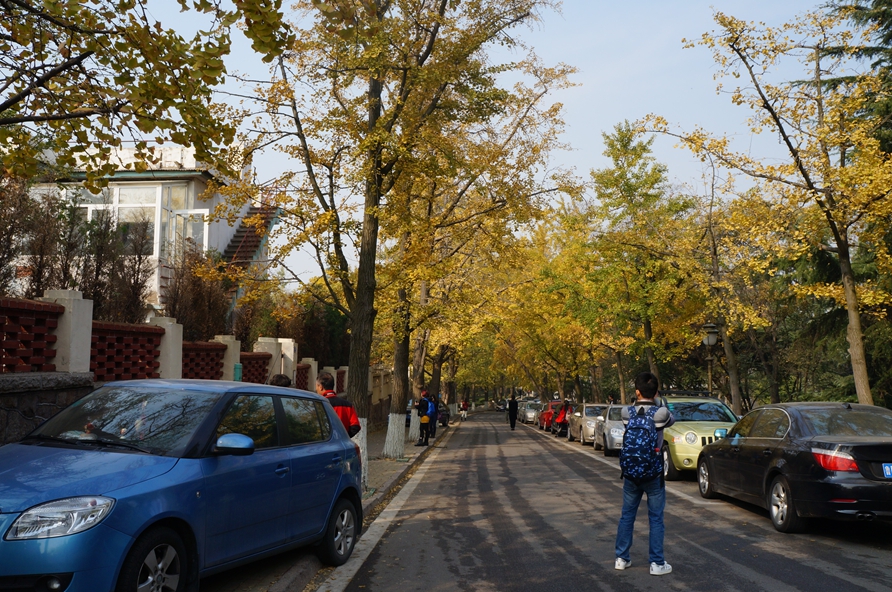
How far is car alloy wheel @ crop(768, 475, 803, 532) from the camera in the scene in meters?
8.61

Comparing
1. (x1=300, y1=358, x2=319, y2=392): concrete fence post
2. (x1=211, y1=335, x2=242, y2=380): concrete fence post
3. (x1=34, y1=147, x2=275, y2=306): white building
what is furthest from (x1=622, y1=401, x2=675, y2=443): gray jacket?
(x1=300, y1=358, x2=319, y2=392): concrete fence post

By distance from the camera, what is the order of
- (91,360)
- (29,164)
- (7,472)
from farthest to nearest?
1. (91,360)
2. (29,164)
3. (7,472)

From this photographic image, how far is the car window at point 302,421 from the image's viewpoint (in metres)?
6.73

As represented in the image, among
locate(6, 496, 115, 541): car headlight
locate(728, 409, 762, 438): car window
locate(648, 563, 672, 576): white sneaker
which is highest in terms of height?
locate(728, 409, 762, 438): car window

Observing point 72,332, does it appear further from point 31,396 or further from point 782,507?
point 782,507

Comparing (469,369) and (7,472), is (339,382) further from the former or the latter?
(469,369)

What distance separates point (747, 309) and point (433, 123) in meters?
12.0

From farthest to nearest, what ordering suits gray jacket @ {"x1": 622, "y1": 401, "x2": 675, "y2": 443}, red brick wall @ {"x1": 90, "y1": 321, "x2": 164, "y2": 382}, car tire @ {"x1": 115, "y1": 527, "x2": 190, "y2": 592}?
red brick wall @ {"x1": 90, "y1": 321, "x2": 164, "y2": 382} < gray jacket @ {"x1": 622, "y1": 401, "x2": 675, "y2": 443} < car tire @ {"x1": 115, "y1": 527, "x2": 190, "y2": 592}

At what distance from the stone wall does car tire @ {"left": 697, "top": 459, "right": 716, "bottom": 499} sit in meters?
8.95

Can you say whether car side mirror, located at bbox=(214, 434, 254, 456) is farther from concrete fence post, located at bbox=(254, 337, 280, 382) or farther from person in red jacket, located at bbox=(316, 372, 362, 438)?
concrete fence post, located at bbox=(254, 337, 280, 382)

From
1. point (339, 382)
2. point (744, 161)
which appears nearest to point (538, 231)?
point (339, 382)

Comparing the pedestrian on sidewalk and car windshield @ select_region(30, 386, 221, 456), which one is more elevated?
car windshield @ select_region(30, 386, 221, 456)

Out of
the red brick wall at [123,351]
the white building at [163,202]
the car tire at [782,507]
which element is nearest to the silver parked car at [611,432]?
the car tire at [782,507]

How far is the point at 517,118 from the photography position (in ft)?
74.4
